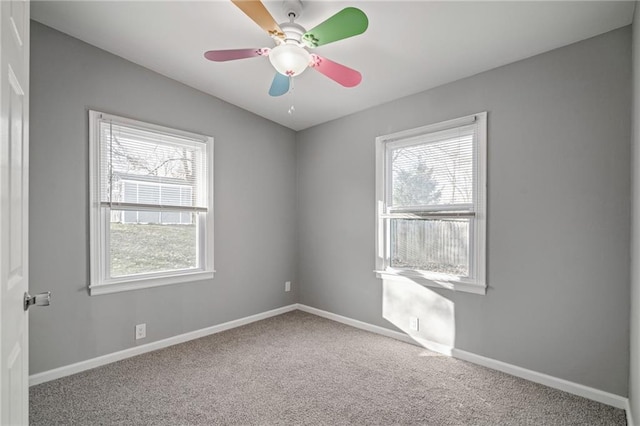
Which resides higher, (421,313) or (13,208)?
(13,208)

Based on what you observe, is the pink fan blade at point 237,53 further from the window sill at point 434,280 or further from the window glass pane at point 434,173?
the window sill at point 434,280

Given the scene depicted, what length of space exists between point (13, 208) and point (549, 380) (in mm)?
3175

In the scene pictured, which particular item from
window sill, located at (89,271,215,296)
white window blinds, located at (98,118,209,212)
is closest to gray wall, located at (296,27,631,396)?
window sill, located at (89,271,215,296)

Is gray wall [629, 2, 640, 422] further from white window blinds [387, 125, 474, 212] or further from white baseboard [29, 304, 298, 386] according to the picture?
white baseboard [29, 304, 298, 386]

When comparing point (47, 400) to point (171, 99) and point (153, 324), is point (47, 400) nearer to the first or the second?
point (153, 324)

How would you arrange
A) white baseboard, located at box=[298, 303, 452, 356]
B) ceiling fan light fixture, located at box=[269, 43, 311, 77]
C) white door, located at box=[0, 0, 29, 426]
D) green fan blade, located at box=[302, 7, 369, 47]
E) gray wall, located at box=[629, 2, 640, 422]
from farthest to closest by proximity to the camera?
1. white baseboard, located at box=[298, 303, 452, 356]
2. ceiling fan light fixture, located at box=[269, 43, 311, 77]
3. gray wall, located at box=[629, 2, 640, 422]
4. green fan blade, located at box=[302, 7, 369, 47]
5. white door, located at box=[0, 0, 29, 426]

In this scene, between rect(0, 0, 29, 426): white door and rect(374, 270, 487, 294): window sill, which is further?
rect(374, 270, 487, 294): window sill

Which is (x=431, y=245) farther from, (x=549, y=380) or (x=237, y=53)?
(x=237, y=53)

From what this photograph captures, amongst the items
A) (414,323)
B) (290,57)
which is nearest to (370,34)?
(290,57)

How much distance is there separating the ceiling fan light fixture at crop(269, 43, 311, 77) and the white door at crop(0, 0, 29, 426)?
1109mm

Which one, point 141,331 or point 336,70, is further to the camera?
point 141,331

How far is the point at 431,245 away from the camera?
10.2 ft

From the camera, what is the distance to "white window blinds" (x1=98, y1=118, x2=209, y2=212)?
284cm

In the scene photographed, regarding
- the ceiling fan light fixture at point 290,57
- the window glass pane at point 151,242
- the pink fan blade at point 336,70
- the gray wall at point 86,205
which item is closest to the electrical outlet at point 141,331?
the gray wall at point 86,205
